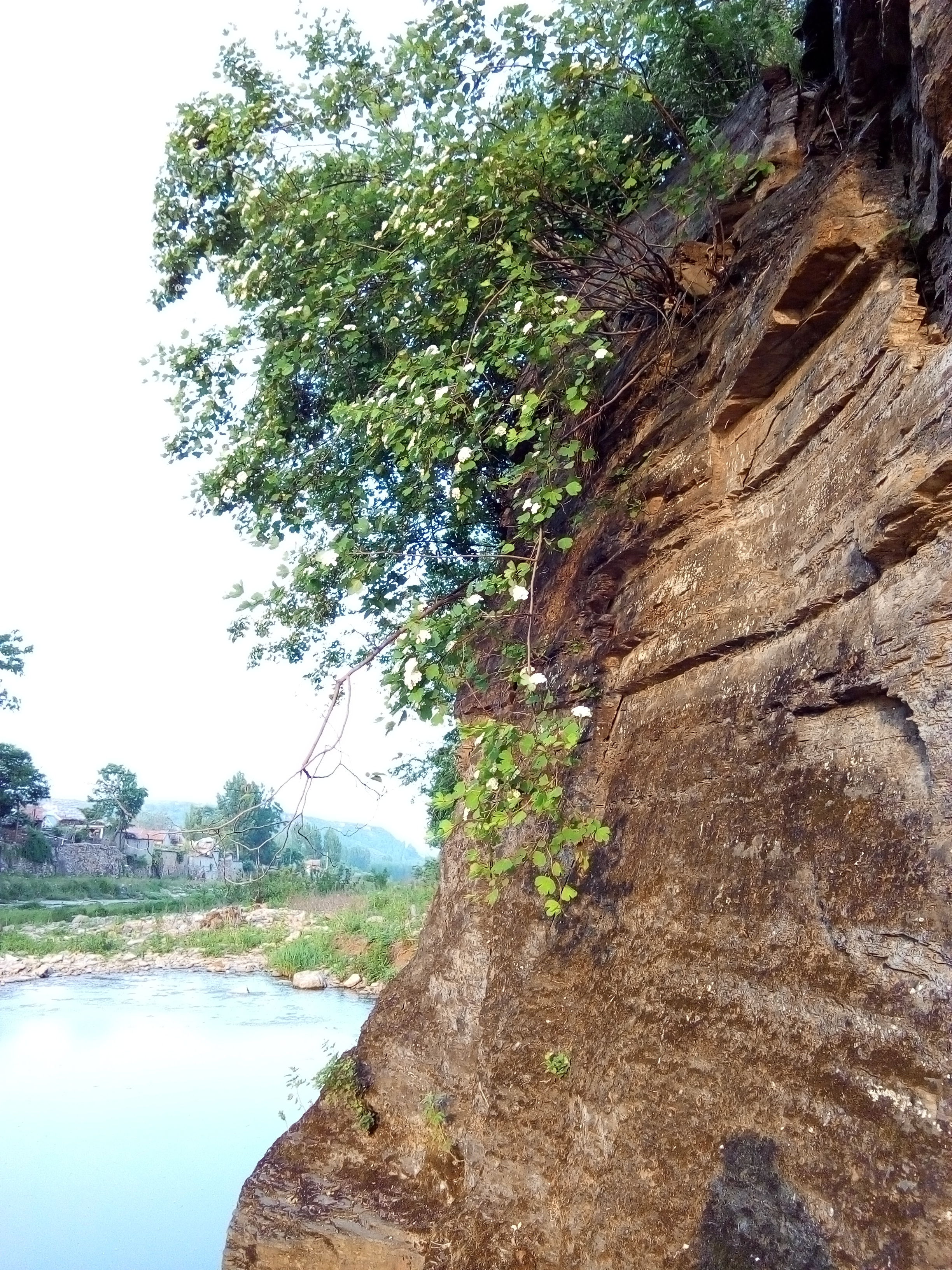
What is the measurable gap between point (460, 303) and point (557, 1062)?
462 centimetres

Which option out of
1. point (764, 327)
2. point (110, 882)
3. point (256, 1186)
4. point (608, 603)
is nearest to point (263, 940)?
point (110, 882)

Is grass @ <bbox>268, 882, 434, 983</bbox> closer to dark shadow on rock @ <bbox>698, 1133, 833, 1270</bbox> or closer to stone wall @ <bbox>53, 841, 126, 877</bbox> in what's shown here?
dark shadow on rock @ <bbox>698, 1133, 833, 1270</bbox>

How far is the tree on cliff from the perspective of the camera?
513cm

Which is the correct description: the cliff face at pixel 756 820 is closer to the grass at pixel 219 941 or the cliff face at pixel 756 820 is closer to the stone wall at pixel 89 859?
the grass at pixel 219 941

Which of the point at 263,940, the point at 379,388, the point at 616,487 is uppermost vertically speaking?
the point at 379,388

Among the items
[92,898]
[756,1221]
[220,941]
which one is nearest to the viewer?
[756,1221]

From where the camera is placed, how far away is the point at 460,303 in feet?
18.5

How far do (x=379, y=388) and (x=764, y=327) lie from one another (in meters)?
2.53

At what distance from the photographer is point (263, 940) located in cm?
2914

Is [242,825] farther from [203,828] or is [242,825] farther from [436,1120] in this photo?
[436,1120]

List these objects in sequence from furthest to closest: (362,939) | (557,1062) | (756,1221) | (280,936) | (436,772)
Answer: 1. (280,936)
2. (362,939)
3. (436,772)
4. (557,1062)
5. (756,1221)

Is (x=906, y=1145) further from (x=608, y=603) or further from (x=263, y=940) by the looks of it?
(x=263, y=940)

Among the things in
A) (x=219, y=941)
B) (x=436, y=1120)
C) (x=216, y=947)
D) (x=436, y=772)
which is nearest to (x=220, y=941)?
(x=219, y=941)

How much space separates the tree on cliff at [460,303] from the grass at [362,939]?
1544cm
